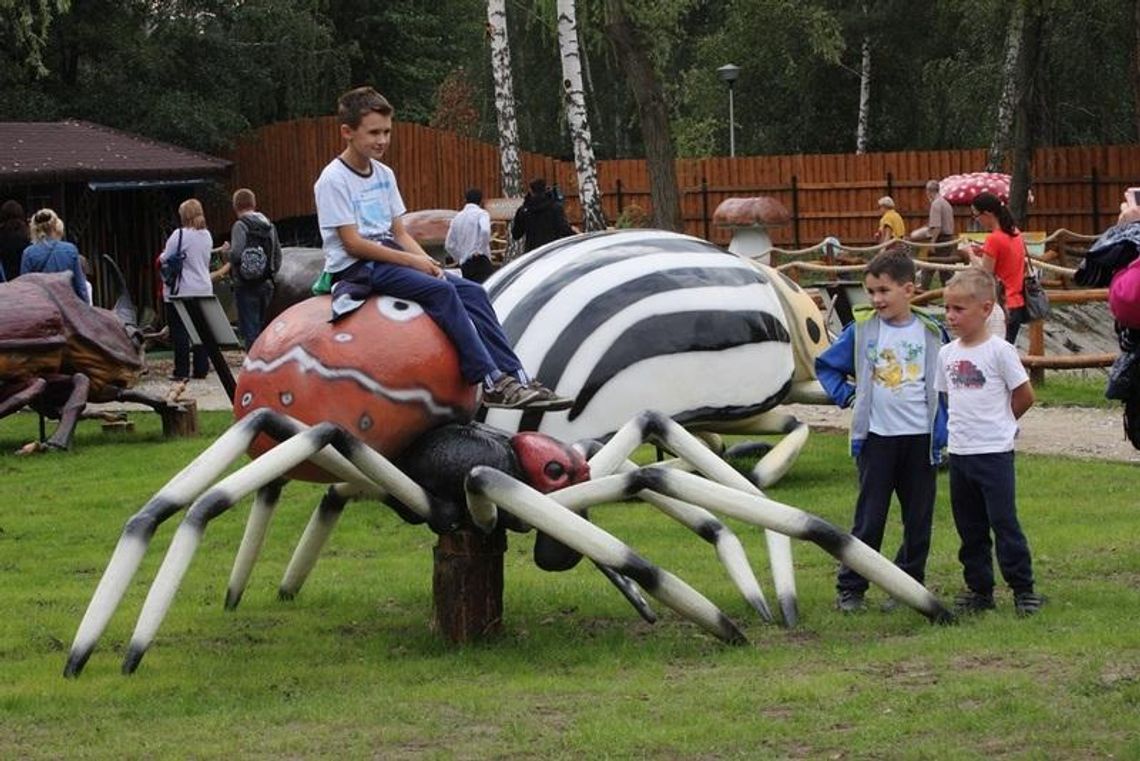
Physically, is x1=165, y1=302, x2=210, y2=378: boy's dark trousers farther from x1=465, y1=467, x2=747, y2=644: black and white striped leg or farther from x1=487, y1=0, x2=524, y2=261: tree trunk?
x1=465, y1=467, x2=747, y2=644: black and white striped leg

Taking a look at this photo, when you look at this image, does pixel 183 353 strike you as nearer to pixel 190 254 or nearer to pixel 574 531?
pixel 190 254

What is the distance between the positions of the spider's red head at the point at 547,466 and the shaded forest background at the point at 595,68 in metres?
21.1

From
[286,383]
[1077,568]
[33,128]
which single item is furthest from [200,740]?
[33,128]

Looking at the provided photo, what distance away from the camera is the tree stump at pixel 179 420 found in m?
16.7

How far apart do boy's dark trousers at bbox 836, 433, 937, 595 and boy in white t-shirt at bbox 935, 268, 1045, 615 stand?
0.23m

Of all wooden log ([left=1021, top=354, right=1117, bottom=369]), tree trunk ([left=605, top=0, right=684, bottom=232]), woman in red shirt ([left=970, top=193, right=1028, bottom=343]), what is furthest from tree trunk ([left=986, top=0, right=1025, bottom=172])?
wooden log ([left=1021, top=354, right=1117, bottom=369])

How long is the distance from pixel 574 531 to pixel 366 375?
1.06 meters

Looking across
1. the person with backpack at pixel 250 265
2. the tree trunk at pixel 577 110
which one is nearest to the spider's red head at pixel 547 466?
the person with backpack at pixel 250 265

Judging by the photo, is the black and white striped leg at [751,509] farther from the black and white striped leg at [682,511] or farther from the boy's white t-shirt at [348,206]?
the boy's white t-shirt at [348,206]

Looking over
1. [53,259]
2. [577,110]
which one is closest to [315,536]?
[53,259]

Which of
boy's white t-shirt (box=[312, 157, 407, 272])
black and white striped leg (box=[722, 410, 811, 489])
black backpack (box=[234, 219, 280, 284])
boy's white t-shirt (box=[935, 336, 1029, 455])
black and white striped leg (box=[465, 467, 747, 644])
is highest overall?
boy's white t-shirt (box=[312, 157, 407, 272])

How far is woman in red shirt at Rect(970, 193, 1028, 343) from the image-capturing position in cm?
1572

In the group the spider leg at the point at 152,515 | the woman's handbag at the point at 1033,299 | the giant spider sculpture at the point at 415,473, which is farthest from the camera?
the woman's handbag at the point at 1033,299

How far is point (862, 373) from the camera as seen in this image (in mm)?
8820
